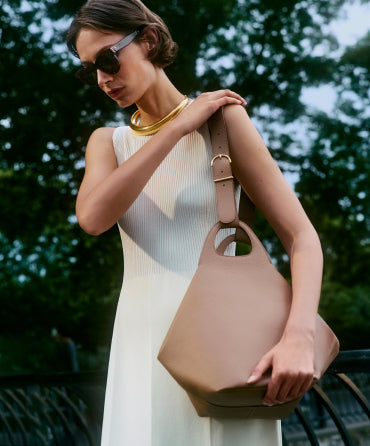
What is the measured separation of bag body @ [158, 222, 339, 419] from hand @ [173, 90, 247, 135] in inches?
12.0

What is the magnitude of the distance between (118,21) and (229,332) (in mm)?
895

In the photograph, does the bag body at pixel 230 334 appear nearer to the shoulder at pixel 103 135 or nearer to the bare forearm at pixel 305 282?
the bare forearm at pixel 305 282

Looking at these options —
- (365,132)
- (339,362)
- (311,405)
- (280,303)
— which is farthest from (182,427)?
(311,405)

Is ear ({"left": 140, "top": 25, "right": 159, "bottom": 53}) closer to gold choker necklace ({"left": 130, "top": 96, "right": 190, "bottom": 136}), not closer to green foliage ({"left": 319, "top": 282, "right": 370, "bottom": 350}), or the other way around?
gold choker necklace ({"left": 130, "top": 96, "right": 190, "bottom": 136})

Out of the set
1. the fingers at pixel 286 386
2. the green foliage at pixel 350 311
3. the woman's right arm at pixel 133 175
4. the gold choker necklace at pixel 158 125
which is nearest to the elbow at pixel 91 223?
the woman's right arm at pixel 133 175

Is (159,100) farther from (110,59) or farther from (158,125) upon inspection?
(110,59)

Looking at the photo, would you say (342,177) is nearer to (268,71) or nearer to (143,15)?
(268,71)

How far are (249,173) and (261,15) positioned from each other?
7.54 m

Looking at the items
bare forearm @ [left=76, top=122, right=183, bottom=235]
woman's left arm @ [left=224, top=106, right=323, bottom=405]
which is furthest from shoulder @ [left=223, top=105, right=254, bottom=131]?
bare forearm @ [left=76, top=122, right=183, bottom=235]

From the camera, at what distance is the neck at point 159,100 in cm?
173

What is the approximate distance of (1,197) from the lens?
8.20 metres

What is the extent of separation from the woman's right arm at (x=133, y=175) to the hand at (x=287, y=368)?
1.66 feet

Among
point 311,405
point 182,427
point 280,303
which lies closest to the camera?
point 280,303

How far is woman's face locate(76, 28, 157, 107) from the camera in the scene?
5.37 feet
